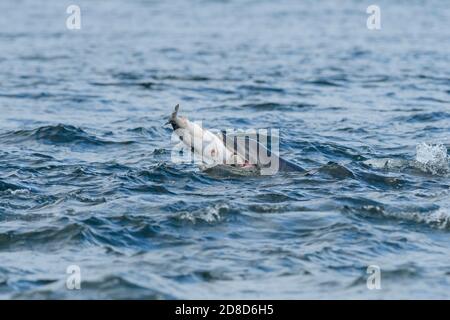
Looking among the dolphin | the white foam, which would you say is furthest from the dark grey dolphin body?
the white foam

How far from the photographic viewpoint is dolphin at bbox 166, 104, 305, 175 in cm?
1166

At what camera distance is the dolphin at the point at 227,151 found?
38.3 ft

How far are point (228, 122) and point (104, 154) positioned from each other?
3.47 metres

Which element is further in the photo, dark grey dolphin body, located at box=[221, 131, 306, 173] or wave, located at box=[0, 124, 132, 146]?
wave, located at box=[0, 124, 132, 146]

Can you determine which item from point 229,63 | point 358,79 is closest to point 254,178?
point 358,79

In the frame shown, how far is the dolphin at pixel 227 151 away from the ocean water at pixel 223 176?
26 centimetres

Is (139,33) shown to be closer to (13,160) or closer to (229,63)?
(229,63)

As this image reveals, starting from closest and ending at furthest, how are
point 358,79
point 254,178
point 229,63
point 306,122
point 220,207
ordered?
point 220,207 → point 254,178 → point 306,122 → point 358,79 → point 229,63

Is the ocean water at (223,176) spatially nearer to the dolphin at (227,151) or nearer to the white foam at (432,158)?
the white foam at (432,158)

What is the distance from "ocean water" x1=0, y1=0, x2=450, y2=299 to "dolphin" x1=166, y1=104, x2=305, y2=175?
256 mm

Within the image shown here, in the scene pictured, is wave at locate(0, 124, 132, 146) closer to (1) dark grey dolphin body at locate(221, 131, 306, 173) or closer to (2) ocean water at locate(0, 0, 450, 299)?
(2) ocean water at locate(0, 0, 450, 299)

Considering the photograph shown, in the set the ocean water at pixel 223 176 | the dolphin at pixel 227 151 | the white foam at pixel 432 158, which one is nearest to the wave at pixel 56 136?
the ocean water at pixel 223 176

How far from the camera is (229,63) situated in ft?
80.0

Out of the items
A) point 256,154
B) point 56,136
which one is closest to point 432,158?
point 256,154
